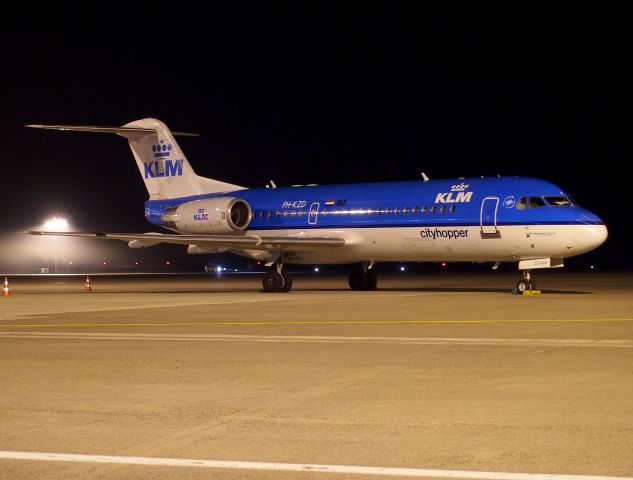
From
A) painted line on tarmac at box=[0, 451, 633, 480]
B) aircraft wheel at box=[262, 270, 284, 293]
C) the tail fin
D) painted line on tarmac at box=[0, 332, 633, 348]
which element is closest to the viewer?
painted line on tarmac at box=[0, 451, 633, 480]

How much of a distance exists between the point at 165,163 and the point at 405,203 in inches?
448

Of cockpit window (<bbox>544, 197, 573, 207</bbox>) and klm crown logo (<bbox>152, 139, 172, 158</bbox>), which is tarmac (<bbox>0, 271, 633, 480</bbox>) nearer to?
cockpit window (<bbox>544, 197, 573, 207</bbox>)

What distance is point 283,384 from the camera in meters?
10.2

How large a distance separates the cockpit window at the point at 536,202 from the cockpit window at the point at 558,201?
173 mm

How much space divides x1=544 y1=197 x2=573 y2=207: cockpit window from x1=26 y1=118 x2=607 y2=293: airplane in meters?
0.04

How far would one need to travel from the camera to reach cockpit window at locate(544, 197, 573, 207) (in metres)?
28.5

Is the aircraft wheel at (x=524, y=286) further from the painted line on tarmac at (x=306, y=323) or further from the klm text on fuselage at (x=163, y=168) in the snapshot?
the klm text on fuselage at (x=163, y=168)

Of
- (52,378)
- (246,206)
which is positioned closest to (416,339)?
(52,378)

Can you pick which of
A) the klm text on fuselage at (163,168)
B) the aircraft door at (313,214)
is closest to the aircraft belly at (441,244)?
the aircraft door at (313,214)

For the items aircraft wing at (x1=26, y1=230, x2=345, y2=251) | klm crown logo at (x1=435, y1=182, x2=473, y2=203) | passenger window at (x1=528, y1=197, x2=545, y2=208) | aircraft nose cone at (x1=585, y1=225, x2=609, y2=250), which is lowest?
aircraft nose cone at (x1=585, y1=225, x2=609, y2=250)

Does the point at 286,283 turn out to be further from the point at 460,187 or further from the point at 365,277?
the point at 460,187

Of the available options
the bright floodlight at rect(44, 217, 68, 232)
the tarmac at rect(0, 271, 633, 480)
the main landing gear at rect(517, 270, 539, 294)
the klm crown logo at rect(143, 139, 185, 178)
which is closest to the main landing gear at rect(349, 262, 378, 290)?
the main landing gear at rect(517, 270, 539, 294)

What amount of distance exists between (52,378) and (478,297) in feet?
58.3

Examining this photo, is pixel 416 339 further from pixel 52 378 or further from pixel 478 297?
pixel 478 297
